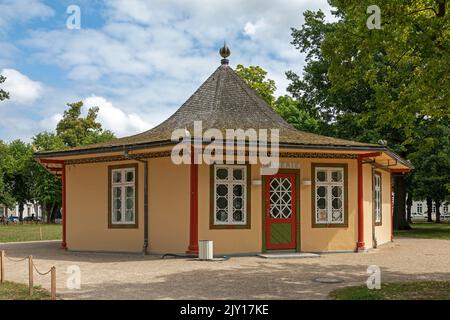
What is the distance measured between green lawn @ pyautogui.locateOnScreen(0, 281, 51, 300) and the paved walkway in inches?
11.6

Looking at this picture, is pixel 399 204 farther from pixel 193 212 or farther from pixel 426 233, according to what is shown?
pixel 193 212

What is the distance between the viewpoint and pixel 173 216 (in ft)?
51.6

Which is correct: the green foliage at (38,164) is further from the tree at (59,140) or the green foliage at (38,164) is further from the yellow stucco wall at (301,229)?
the yellow stucco wall at (301,229)

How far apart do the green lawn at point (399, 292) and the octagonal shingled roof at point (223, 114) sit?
6.74m

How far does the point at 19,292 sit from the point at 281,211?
27.7 ft

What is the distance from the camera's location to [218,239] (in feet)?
50.8

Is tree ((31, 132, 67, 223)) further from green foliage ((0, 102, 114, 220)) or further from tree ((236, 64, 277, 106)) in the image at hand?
tree ((236, 64, 277, 106))

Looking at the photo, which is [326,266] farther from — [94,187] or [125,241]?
[94,187]

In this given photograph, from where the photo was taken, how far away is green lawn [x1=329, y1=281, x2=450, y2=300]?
8.84 metres

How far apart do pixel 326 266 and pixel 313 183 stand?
3.78m

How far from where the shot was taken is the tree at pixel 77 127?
194 feet

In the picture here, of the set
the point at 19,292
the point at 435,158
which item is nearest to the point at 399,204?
the point at 435,158

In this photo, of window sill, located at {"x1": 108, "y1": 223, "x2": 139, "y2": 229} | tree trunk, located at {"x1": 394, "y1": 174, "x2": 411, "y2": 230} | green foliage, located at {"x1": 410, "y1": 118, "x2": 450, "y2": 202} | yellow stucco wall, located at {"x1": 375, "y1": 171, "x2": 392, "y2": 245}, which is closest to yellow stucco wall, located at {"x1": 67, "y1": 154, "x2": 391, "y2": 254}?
window sill, located at {"x1": 108, "y1": 223, "x2": 139, "y2": 229}

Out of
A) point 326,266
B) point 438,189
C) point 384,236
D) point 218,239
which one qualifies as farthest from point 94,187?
point 438,189
